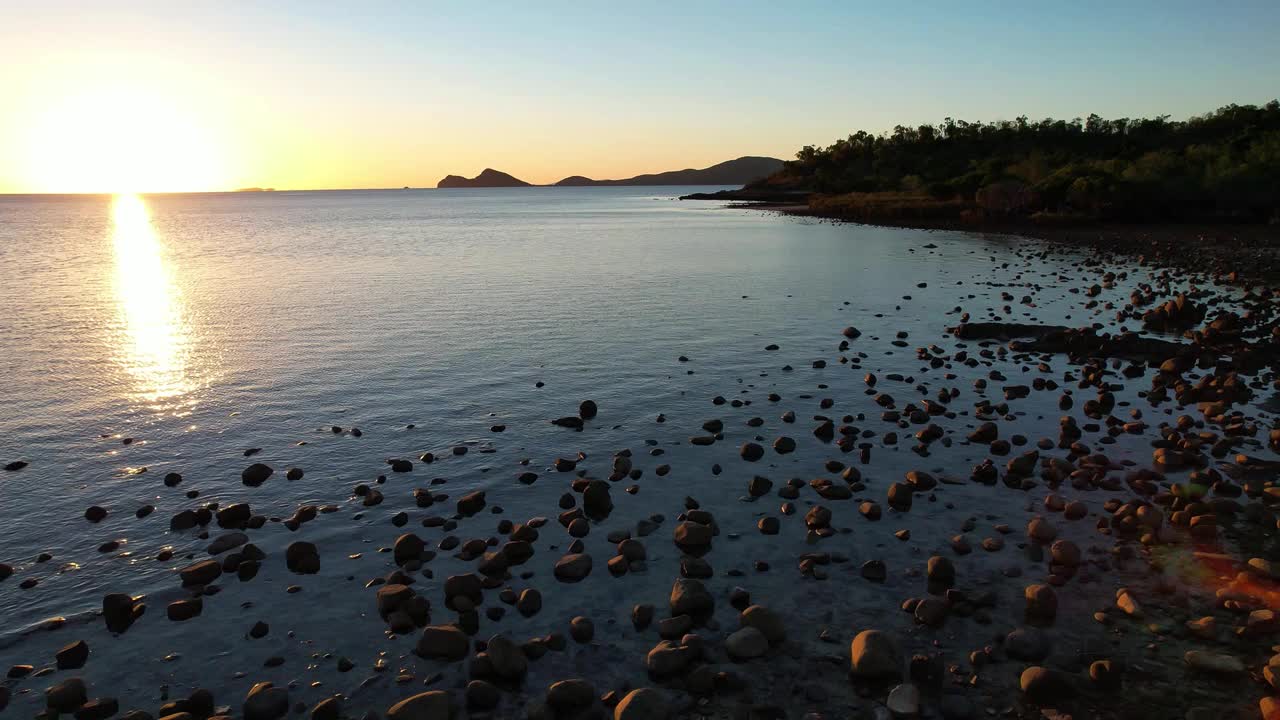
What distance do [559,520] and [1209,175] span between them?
87686 mm

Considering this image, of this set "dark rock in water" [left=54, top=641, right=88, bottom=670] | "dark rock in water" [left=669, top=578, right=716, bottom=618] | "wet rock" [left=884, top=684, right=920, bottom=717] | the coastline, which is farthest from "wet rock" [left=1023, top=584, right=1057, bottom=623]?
the coastline

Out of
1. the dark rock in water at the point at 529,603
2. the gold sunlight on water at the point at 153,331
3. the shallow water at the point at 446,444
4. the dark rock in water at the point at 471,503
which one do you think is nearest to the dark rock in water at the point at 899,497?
the shallow water at the point at 446,444

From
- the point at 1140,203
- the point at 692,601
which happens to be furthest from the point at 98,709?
the point at 1140,203

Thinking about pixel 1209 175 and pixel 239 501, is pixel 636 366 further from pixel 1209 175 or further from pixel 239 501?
pixel 1209 175

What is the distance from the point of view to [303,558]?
40.2ft

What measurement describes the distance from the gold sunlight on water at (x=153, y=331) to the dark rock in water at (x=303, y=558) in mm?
13051

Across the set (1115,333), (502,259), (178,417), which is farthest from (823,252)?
(178,417)

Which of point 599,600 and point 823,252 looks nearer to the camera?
point 599,600

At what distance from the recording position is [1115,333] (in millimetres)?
29328

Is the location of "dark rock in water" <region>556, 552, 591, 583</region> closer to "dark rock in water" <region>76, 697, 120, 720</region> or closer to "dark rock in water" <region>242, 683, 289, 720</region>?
"dark rock in water" <region>242, 683, 289, 720</region>

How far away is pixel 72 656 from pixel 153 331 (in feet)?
91.5

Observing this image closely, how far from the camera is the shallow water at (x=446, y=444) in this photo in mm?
10312

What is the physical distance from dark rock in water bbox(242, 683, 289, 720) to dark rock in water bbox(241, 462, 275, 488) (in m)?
7.47

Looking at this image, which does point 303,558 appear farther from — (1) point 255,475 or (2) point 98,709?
(1) point 255,475
